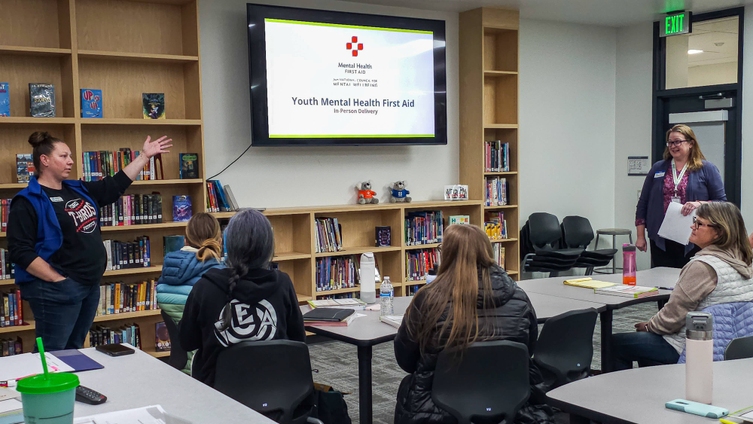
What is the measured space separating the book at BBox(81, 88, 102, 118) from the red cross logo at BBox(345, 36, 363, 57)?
6.57 ft

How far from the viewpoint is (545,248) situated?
7.34 meters

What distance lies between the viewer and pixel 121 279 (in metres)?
5.38

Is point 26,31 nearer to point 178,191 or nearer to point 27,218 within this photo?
point 178,191

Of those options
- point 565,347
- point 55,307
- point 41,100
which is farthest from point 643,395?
point 41,100

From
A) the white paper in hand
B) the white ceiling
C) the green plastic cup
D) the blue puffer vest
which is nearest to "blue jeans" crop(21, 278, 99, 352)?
the blue puffer vest

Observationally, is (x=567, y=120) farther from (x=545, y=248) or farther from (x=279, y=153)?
(x=279, y=153)

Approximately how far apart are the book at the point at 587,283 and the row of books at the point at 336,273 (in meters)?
2.21

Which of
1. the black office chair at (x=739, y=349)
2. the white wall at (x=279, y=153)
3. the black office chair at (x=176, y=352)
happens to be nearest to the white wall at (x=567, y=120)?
the white wall at (x=279, y=153)

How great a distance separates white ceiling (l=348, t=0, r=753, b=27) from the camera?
6566mm

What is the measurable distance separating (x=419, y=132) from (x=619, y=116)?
2.74 metres

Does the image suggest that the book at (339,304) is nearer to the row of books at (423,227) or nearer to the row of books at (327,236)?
the row of books at (327,236)

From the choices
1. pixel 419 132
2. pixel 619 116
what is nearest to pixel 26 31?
pixel 419 132

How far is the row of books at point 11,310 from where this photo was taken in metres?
4.79

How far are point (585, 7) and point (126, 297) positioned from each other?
185 inches
